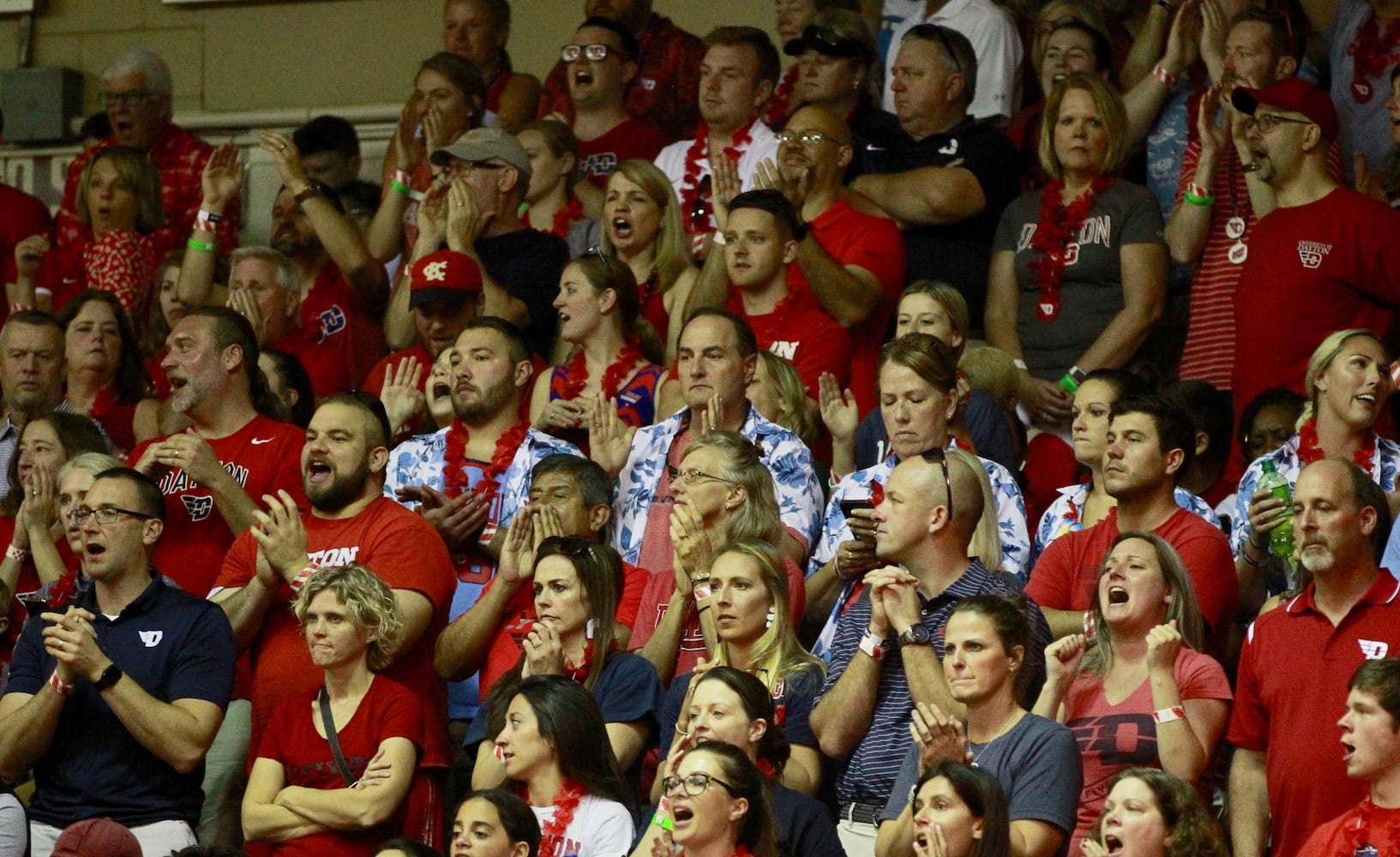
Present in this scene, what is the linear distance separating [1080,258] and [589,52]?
2.68 m

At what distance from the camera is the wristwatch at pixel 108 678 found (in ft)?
21.0

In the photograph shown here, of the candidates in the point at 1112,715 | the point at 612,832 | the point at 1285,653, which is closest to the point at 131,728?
the point at 612,832

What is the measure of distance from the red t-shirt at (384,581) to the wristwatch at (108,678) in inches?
22.9

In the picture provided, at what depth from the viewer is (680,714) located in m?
5.96

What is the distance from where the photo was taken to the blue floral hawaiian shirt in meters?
7.18

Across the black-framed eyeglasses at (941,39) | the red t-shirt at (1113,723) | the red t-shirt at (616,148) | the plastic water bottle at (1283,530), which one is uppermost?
the black-framed eyeglasses at (941,39)

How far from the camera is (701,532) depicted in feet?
21.5

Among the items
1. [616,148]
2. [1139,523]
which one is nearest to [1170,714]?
[1139,523]

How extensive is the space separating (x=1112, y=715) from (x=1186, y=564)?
0.76 metres

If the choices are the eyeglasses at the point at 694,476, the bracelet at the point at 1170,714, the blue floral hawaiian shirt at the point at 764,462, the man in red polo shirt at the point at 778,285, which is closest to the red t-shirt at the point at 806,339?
the man in red polo shirt at the point at 778,285

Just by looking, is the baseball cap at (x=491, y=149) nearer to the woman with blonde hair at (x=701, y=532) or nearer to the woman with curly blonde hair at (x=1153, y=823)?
the woman with blonde hair at (x=701, y=532)

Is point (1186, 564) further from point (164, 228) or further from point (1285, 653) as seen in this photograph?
point (164, 228)

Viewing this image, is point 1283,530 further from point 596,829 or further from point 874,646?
point 596,829

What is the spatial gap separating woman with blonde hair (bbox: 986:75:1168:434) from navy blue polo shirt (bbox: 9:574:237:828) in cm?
314
